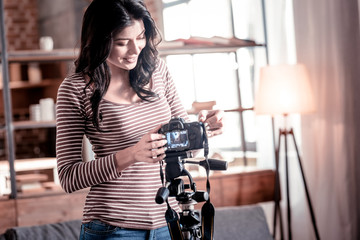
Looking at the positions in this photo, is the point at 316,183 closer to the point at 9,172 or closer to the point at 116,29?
the point at 9,172

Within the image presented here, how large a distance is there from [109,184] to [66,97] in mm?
246

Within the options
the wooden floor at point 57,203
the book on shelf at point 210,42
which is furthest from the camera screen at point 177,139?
the book on shelf at point 210,42

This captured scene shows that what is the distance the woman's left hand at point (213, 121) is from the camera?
1.37 metres

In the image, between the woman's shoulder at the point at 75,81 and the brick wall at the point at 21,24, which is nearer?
the woman's shoulder at the point at 75,81

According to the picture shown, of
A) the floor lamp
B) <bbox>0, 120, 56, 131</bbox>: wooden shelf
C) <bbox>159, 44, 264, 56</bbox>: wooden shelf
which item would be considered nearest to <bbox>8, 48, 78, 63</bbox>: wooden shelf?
<bbox>0, 120, 56, 131</bbox>: wooden shelf

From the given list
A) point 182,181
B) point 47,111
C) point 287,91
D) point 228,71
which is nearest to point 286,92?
point 287,91

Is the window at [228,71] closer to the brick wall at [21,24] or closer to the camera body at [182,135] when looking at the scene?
the camera body at [182,135]

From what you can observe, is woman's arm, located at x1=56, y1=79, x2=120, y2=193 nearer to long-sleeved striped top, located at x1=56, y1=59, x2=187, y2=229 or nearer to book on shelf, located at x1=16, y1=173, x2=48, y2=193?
long-sleeved striped top, located at x1=56, y1=59, x2=187, y2=229

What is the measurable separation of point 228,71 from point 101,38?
2720mm

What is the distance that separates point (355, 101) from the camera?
3.21 meters

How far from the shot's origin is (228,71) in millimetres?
4023

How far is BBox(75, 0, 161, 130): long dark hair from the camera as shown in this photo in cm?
136

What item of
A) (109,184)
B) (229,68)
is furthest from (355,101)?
(109,184)

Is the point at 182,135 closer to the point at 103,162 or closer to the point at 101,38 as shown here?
the point at 103,162
